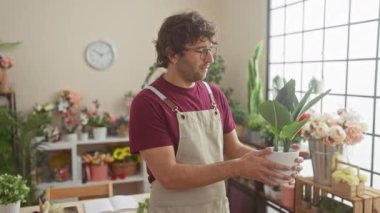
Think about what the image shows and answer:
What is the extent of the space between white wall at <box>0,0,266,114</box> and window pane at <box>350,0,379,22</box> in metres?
1.08

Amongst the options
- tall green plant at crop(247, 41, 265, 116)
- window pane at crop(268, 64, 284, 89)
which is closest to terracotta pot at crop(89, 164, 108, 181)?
tall green plant at crop(247, 41, 265, 116)

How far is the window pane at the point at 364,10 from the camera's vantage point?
7.61ft

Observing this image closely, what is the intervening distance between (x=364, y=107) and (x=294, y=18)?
1098 millimetres

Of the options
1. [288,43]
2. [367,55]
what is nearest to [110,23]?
[288,43]

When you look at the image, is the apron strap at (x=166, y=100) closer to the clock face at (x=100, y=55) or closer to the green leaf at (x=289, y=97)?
the green leaf at (x=289, y=97)

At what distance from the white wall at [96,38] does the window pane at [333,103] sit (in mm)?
882


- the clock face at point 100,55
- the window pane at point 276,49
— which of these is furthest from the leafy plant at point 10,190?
the window pane at point 276,49

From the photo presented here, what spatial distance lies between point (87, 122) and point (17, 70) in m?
0.87

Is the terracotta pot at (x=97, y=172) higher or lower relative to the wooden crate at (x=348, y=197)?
lower

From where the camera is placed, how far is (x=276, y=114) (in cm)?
106

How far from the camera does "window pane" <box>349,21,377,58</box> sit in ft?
7.64

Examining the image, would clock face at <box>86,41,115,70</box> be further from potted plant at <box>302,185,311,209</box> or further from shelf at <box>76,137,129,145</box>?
potted plant at <box>302,185,311,209</box>

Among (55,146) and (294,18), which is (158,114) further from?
(55,146)

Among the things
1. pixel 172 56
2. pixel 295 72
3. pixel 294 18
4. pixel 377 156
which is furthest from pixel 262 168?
pixel 294 18
